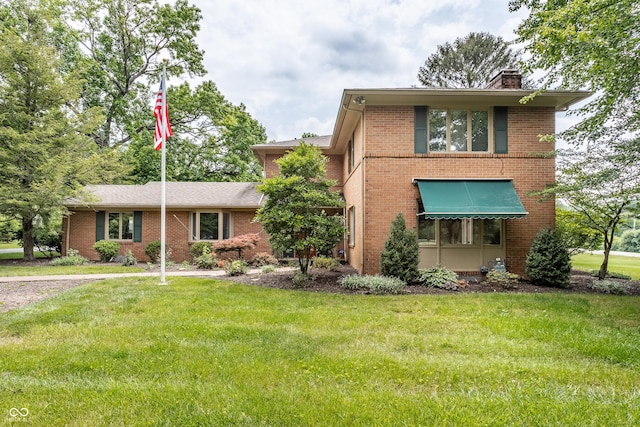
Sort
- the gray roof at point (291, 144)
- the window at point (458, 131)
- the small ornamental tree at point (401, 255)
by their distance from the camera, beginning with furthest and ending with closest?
1. the gray roof at point (291, 144)
2. the window at point (458, 131)
3. the small ornamental tree at point (401, 255)

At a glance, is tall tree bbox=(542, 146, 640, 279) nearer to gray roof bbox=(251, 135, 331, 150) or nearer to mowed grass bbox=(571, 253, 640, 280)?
mowed grass bbox=(571, 253, 640, 280)

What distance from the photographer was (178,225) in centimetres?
1969

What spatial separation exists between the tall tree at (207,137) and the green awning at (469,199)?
74.1ft

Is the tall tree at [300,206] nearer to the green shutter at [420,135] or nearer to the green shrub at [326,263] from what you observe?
the green shrub at [326,263]

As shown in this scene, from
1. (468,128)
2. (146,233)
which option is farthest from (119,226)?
(468,128)

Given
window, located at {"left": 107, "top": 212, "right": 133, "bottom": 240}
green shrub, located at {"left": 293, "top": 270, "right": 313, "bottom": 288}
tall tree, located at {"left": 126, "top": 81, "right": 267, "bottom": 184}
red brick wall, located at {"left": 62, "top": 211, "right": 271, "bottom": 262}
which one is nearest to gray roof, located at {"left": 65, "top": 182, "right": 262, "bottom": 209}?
red brick wall, located at {"left": 62, "top": 211, "right": 271, "bottom": 262}

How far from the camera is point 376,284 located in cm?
1006

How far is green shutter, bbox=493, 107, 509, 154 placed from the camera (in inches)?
480

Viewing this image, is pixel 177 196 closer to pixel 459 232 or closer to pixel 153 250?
pixel 153 250

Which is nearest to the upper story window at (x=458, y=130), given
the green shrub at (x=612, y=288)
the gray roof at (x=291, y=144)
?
the green shrub at (x=612, y=288)

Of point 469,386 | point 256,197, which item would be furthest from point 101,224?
point 469,386

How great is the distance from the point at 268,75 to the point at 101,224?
16123 mm

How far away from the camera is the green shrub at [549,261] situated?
11000 millimetres

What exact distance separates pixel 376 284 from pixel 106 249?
15243mm
